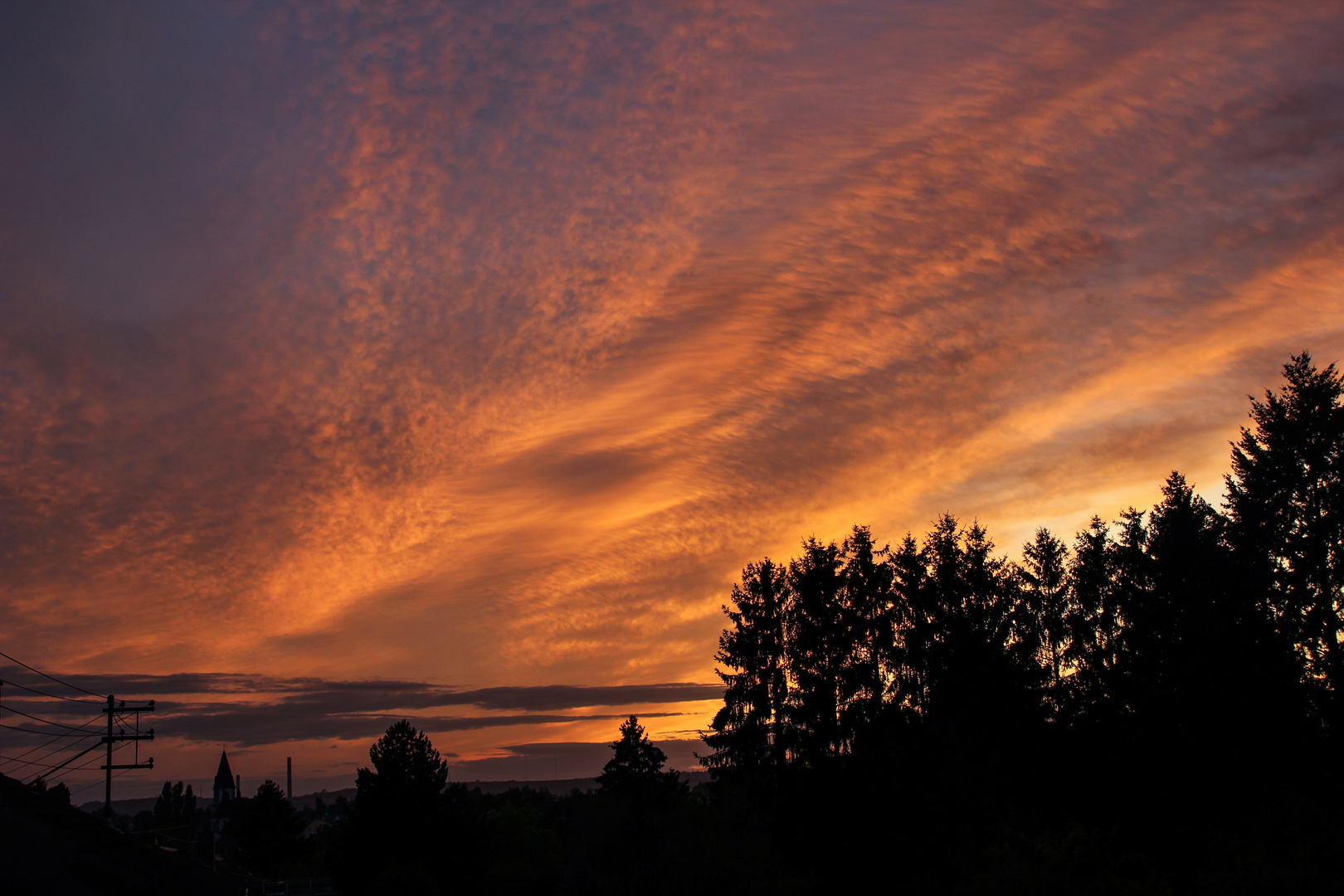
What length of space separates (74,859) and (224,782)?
147447mm

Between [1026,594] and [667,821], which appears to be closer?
[667,821]

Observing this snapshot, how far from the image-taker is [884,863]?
3816cm

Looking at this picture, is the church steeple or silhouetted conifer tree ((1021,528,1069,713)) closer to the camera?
silhouetted conifer tree ((1021,528,1069,713))

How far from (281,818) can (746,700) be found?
58.9 meters

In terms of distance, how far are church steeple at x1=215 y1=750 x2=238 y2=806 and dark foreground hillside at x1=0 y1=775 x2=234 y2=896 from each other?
132597mm

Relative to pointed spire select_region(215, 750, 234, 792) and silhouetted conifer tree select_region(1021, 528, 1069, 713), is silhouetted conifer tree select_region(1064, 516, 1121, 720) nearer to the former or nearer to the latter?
silhouetted conifer tree select_region(1021, 528, 1069, 713)

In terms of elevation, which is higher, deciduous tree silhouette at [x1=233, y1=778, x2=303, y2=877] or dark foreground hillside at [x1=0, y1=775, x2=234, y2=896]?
dark foreground hillside at [x1=0, y1=775, x2=234, y2=896]

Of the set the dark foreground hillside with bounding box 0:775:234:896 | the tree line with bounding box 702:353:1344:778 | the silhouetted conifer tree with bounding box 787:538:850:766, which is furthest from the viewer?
the silhouetted conifer tree with bounding box 787:538:850:766

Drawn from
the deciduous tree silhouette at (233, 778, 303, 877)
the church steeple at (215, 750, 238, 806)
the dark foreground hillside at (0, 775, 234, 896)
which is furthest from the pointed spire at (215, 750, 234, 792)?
the dark foreground hillside at (0, 775, 234, 896)

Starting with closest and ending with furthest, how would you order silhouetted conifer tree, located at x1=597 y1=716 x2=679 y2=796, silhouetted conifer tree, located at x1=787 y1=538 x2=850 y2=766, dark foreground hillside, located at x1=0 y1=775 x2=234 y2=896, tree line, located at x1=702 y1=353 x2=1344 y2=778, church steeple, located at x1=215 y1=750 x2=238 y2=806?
dark foreground hillside, located at x1=0 y1=775 x2=234 y2=896
tree line, located at x1=702 y1=353 x2=1344 y2=778
silhouetted conifer tree, located at x1=787 y1=538 x2=850 y2=766
silhouetted conifer tree, located at x1=597 y1=716 x2=679 y2=796
church steeple, located at x1=215 y1=750 x2=238 y2=806

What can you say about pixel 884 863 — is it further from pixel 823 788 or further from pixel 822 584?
pixel 822 584

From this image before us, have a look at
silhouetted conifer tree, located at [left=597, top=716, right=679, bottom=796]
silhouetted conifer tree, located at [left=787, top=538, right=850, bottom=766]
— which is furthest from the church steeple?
silhouetted conifer tree, located at [left=787, top=538, right=850, bottom=766]

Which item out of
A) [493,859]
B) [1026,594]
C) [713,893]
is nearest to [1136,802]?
[1026,594]

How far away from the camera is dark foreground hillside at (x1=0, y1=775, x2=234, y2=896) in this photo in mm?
29453
